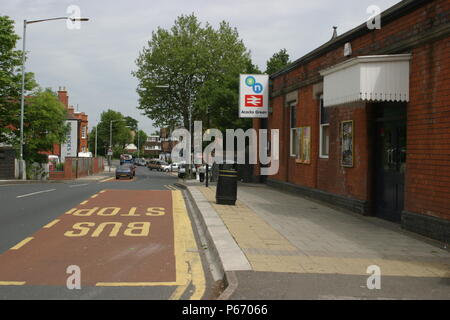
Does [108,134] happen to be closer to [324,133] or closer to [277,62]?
[277,62]

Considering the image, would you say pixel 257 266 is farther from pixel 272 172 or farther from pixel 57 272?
pixel 272 172

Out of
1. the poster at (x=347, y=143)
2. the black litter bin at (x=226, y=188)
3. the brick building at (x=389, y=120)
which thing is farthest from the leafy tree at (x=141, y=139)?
the poster at (x=347, y=143)

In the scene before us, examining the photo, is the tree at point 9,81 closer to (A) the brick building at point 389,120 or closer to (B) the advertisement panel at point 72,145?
(A) the brick building at point 389,120

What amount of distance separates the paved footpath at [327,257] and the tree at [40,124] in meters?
31.0

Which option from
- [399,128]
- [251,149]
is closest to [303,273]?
[399,128]

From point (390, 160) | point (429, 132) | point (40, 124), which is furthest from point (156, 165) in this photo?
point (429, 132)

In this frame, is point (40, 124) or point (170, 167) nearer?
point (40, 124)

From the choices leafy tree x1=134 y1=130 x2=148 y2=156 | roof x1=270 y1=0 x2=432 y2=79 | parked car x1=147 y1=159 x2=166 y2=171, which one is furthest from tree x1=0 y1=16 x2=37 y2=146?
leafy tree x1=134 y1=130 x2=148 y2=156

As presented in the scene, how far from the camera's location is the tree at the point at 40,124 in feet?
132

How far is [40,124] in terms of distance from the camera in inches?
1599

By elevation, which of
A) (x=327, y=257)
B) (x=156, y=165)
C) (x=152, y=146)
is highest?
(x=152, y=146)

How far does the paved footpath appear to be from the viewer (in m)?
6.02

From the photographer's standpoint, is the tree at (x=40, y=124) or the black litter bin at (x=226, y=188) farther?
the tree at (x=40, y=124)

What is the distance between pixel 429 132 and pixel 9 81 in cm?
3431
